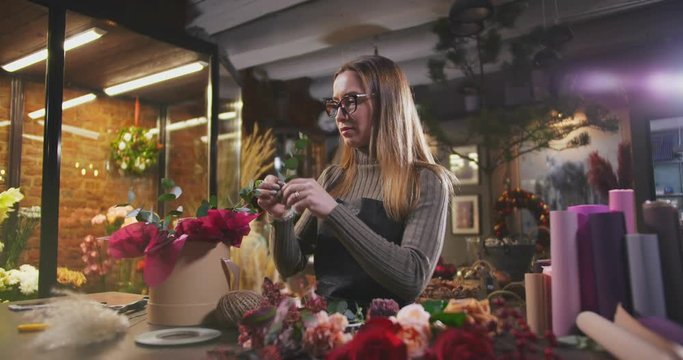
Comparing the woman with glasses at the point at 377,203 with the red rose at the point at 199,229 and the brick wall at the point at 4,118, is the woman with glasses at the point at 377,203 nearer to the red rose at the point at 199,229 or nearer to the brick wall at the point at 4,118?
the red rose at the point at 199,229

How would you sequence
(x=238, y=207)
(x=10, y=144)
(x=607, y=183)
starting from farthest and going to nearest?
(x=607, y=183)
(x=10, y=144)
(x=238, y=207)

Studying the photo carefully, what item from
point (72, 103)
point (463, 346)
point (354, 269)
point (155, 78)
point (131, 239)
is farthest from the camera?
point (155, 78)

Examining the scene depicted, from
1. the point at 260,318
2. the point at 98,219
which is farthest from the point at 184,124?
the point at 260,318

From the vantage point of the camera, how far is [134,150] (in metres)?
4.46

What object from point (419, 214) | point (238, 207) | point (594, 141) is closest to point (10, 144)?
point (238, 207)

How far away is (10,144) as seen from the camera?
310 cm

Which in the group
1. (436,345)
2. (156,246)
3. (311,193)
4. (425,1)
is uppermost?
(425,1)

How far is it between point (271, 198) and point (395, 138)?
39cm

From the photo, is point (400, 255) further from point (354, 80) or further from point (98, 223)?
point (98, 223)

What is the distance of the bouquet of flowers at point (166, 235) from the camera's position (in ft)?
3.33

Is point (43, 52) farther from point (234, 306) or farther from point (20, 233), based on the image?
point (234, 306)

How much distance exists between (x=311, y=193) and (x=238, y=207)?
20 cm

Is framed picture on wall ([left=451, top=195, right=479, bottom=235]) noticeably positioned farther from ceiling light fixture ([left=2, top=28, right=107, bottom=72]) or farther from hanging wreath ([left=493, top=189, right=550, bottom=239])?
ceiling light fixture ([left=2, top=28, right=107, bottom=72])

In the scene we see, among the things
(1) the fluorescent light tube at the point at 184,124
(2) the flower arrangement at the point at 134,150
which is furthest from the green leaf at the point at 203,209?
(2) the flower arrangement at the point at 134,150
